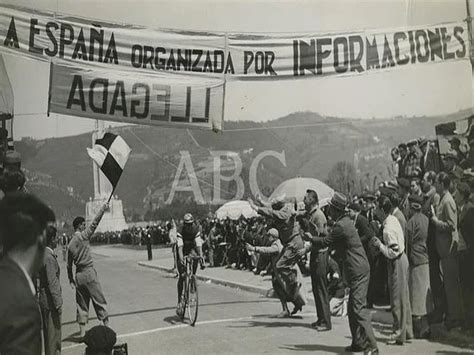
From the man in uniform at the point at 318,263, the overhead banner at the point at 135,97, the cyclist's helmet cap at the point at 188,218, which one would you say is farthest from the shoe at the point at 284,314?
the overhead banner at the point at 135,97

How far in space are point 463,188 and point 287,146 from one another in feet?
4.95

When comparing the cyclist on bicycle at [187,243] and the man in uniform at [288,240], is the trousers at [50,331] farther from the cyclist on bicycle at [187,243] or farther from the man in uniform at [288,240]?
the man in uniform at [288,240]

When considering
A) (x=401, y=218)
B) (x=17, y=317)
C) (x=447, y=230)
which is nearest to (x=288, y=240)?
(x=401, y=218)

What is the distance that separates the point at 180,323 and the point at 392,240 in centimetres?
171

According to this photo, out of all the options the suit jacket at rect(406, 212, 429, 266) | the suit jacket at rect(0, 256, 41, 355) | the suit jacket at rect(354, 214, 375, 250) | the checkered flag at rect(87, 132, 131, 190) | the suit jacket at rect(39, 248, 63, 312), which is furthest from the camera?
the suit jacket at rect(406, 212, 429, 266)

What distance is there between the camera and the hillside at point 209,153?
180 inches

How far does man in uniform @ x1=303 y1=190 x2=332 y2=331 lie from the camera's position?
196 inches

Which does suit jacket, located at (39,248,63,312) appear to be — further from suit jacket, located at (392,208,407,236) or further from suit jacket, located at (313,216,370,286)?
suit jacket, located at (392,208,407,236)

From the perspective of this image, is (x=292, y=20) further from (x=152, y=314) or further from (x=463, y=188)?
(x=152, y=314)

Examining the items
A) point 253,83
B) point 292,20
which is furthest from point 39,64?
point 292,20

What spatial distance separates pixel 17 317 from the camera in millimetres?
2223

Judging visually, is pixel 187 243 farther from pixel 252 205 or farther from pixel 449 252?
pixel 449 252

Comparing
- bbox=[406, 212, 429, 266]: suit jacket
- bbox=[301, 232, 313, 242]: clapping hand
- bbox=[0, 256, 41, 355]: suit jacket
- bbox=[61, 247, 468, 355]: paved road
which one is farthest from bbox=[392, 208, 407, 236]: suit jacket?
bbox=[0, 256, 41, 355]: suit jacket

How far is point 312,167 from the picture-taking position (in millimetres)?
4977
